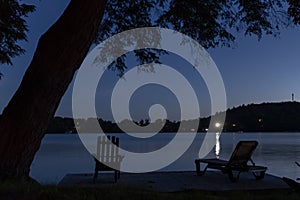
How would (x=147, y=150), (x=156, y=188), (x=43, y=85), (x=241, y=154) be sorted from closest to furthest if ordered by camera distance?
1. (x=43, y=85)
2. (x=156, y=188)
3. (x=241, y=154)
4. (x=147, y=150)

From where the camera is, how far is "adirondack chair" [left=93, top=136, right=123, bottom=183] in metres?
7.73

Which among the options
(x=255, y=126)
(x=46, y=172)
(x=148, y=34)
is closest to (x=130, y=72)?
(x=148, y=34)

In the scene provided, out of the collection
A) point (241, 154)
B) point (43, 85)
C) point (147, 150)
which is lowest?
point (147, 150)

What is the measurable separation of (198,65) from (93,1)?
3.97m

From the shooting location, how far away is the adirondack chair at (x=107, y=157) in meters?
7.73

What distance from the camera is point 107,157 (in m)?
7.95

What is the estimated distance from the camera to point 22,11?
8836mm

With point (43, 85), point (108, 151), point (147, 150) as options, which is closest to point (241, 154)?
point (108, 151)

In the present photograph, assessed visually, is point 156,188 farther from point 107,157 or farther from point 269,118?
point 269,118

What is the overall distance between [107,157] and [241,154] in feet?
10.9

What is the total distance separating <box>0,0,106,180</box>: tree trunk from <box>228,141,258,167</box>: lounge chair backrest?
4.91 m

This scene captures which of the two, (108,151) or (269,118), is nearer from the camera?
(108,151)

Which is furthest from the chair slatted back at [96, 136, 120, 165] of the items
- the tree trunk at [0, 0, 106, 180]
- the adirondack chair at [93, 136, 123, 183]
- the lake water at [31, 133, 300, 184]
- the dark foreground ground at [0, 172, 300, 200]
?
the tree trunk at [0, 0, 106, 180]

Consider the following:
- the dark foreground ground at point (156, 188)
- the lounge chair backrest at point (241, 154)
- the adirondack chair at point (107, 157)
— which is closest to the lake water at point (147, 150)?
the adirondack chair at point (107, 157)
